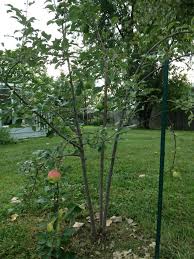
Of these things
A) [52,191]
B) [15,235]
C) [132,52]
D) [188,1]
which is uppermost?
[188,1]

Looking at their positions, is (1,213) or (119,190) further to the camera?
(119,190)

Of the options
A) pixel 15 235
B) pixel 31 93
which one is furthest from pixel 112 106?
pixel 15 235

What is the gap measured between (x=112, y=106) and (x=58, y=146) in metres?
0.54

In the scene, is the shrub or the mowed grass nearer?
the mowed grass

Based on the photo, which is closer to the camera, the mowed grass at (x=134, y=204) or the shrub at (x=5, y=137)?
the mowed grass at (x=134, y=204)

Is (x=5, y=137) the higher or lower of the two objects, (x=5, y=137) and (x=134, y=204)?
the higher

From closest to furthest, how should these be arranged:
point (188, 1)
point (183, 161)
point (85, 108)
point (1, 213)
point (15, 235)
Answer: point (85, 108), point (15, 235), point (1, 213), point (183, 161), point (188, 1)

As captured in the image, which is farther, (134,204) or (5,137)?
(5,137)

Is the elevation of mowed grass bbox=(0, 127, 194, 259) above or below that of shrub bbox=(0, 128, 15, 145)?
below

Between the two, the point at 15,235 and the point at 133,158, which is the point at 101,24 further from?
the point at 133,158

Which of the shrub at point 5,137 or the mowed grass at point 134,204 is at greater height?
the shrub at point 5,137

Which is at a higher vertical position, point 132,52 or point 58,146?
point 132,52

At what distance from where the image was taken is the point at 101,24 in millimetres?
2457

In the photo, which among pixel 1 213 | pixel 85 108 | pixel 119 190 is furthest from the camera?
pixel 119 190
